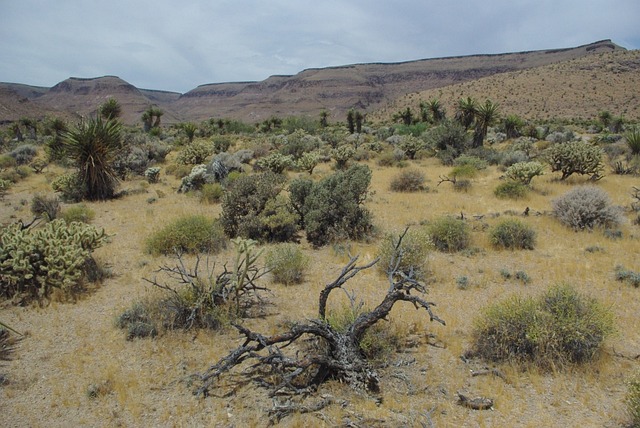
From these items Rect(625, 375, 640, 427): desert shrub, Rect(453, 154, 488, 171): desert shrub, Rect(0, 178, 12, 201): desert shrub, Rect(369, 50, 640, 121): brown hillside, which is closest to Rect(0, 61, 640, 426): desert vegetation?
Rect(625, 375, 640, 427): desert shrub

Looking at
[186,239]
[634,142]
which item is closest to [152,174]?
[186,239]

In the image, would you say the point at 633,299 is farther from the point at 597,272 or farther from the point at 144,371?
the point at 144,371

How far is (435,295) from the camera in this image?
24.0ft

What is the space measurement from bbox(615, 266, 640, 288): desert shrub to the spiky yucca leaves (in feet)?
50.9

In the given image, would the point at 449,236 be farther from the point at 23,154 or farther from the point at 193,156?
the point at 23,154

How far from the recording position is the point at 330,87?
159250 mm

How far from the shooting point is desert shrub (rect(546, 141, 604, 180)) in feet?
53.3

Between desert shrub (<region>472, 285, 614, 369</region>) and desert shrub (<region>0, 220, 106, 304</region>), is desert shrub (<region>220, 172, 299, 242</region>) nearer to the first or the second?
desert shrub (<region>0, 220, 106, 304</region>)

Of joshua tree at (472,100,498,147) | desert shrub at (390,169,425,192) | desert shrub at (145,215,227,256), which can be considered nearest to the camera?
desert shrub at (145,215,227,256)

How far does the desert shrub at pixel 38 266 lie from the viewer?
6.71 metres

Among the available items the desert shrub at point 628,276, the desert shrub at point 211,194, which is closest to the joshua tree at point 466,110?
A: the desert shrub at point 211,194

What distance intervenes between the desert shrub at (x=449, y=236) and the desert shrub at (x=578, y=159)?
31.9 feet

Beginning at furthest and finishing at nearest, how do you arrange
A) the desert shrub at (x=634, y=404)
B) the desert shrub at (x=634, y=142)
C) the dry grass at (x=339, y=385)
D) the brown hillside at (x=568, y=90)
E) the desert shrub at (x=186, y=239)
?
the brown hillside at (x=568, y=90) < the desert shrub at (x=634, y=142) < the desert shrub at (x=186, y=239) < the dry grass at (x=339, y=385) < the desert shrub at (x=634, y=404)

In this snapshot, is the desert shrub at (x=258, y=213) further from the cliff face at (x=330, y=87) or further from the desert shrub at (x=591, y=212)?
the cliff face at (x=330, y=87)
